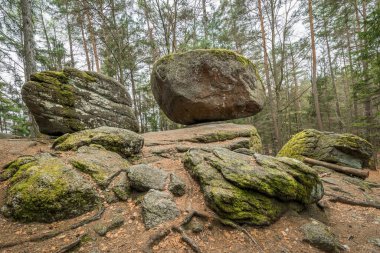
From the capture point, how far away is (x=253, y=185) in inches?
156

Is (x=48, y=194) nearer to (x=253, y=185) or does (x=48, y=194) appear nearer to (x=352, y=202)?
(x=253, y=185)

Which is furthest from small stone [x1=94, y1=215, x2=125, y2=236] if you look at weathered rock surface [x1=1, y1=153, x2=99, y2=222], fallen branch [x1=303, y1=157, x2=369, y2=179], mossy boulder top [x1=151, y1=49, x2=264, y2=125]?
fallen branch [x1=303, y1=157, x2=369, y2=179]

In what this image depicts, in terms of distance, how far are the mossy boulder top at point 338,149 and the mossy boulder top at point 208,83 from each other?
116 inches

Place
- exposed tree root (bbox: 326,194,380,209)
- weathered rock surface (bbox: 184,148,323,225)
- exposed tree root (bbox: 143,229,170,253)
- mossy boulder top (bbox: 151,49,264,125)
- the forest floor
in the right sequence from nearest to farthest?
exposed tree root (bbox: 143,229,170,253) < the forest floor < weathered rock surface (bbox: 184,148,323,225) < exposed tree root (bbox: 326,194,380,209) < mossy boulder top (bbox: 151,49,264,125)

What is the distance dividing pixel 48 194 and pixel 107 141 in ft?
7.54

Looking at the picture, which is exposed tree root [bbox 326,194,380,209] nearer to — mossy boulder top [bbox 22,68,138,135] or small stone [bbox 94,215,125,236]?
small stone [bbox 94,215,125,236]

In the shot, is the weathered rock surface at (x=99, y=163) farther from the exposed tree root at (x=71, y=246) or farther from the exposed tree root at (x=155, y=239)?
the exposed tree root at (x=155, y=239)

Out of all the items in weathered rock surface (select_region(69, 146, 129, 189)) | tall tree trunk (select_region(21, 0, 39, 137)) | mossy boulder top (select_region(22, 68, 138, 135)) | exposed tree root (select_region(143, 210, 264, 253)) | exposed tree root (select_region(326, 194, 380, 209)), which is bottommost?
exposed tree root (select_region(326, 194, 380, 209))

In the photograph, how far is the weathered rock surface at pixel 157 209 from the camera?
11.2 feet

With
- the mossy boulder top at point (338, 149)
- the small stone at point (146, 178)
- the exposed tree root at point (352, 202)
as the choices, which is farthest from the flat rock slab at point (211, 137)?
the exposed tree root at point (352, 202)

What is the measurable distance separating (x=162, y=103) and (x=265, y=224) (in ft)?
→ 25.7

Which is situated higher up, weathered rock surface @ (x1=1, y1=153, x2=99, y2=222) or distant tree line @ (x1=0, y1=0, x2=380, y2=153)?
distant tree line @ (x1=0, y1=0, x2=380, y2=153)

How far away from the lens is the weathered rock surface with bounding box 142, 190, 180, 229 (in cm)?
342

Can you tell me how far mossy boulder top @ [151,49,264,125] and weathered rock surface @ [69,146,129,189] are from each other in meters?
4.64
